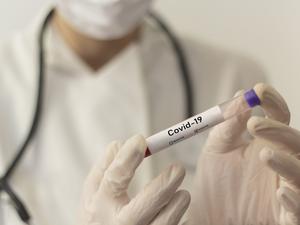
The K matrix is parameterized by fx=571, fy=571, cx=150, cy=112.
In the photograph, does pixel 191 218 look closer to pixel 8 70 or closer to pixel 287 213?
pixel 287 213

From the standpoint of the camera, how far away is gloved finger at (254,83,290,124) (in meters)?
0.56

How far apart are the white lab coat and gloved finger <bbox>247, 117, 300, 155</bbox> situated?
263 millimetres

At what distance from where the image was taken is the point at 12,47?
3.01 feet

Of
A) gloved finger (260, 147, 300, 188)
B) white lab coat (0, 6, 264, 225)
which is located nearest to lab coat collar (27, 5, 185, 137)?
white lab coat (0, 6, 264, 225)

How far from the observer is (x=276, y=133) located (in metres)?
0.55

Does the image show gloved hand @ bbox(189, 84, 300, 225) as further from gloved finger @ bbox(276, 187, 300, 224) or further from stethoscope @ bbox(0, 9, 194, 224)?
stethoscope @ bbox(0, 9, 194, 224)

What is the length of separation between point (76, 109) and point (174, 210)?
1.11 ft

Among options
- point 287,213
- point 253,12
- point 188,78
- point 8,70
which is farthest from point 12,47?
point 287,213

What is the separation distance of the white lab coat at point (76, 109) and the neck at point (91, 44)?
0.06ft

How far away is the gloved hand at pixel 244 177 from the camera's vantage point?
57 centimetres

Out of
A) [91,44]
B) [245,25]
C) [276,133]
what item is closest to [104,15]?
[91,44]

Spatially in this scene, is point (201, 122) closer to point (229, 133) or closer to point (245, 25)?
point (229, 133)

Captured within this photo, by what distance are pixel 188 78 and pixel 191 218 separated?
12.9 inches

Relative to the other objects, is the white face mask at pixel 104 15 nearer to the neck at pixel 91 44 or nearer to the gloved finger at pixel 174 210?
the neck at pixel 91 44
